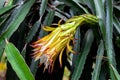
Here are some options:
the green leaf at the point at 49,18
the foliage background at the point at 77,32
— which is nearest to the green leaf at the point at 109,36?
the foliage background at the point at 77,32

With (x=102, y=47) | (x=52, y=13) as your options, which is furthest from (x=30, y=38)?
(x=102, y=47)

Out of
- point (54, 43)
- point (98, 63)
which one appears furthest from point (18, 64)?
point (98, 63)

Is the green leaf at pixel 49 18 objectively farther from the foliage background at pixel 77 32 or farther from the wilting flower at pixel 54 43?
the wilting flower at pixel 54 43

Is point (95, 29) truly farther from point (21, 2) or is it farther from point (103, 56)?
point (21, 2)

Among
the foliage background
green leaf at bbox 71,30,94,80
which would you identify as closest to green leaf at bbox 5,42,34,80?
the foliage background

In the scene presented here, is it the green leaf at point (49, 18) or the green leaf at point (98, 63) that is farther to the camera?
the green leaf at point (49, 18)

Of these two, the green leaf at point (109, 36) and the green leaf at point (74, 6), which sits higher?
the green leaf at point (74, 6)

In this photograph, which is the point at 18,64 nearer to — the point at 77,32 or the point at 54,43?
the point at 54,43
